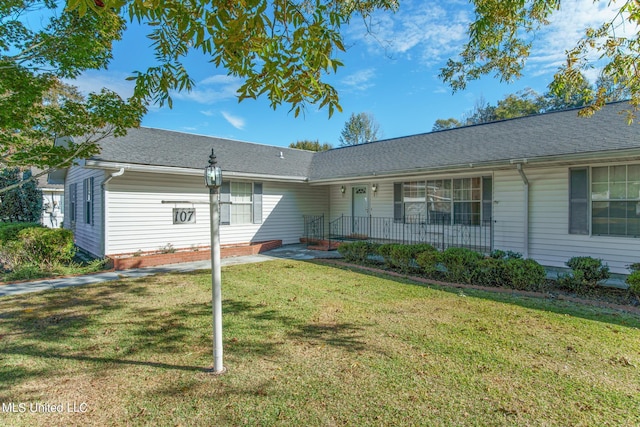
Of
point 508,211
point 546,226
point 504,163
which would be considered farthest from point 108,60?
point 546,226

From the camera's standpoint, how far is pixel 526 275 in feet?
20.4

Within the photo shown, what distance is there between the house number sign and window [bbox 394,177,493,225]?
6.89 meters

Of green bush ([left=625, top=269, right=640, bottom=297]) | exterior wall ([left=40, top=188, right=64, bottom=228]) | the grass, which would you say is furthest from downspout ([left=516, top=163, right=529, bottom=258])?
exterior wall ([left=40, top=188, right=64, bottom=228])

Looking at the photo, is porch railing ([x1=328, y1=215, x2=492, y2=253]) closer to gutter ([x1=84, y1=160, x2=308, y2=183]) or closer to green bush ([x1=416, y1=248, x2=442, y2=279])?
green bush ([x1=416, y1=248, x2=442, y2=279])

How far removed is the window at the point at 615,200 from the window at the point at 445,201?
240 cm

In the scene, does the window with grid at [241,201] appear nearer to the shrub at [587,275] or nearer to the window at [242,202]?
the window at [242,202]

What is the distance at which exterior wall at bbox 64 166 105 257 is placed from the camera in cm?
957

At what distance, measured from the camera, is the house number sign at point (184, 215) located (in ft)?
34.5

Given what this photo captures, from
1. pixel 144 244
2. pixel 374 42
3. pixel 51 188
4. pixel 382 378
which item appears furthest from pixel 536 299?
pixel 51 188

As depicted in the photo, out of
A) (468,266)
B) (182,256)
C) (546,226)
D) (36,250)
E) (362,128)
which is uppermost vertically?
(362,128)

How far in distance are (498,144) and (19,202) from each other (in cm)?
2012

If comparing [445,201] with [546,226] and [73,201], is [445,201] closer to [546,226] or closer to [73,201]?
[546,226]

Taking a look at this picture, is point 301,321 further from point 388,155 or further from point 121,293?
point 388,155

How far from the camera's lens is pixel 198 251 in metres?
10.4
